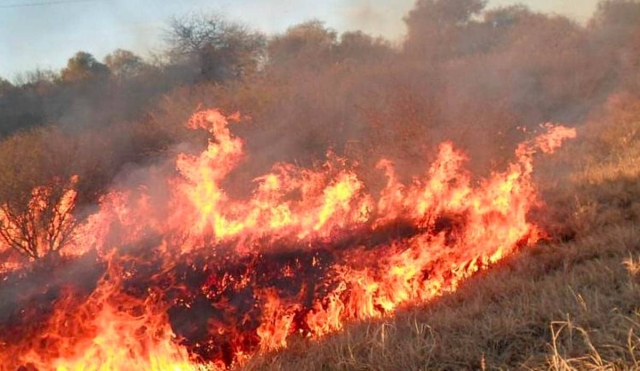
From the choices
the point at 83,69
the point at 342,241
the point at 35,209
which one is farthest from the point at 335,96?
the point at 83,69

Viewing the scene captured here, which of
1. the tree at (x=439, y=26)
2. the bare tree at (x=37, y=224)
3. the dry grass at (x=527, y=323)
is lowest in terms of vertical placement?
the dry grass at (x=527, y=323)

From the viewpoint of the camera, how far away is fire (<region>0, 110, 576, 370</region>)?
4.55m

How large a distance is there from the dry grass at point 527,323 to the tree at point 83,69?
89.8ft

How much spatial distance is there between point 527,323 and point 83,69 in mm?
32854

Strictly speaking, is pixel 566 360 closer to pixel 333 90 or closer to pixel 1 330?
pixel 1 330

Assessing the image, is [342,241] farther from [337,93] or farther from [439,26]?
[439,26]

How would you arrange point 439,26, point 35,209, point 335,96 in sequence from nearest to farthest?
point 35,209 < point 335,96 < point 439,26

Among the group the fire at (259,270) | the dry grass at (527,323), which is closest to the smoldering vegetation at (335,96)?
the fire at (259,270)

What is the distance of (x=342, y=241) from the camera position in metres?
5.72

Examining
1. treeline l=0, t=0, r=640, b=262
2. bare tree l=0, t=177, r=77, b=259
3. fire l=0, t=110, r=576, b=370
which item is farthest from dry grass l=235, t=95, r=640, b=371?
bare tree l=0, t=177, r=77, b=259

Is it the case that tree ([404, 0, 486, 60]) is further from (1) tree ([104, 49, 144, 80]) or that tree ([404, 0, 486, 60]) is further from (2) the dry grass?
(2) the dry grass

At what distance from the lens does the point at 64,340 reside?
450 centimetres

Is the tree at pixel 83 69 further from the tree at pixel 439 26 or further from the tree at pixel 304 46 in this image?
the tree at pixel 439 26

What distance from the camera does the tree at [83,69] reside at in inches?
1147
